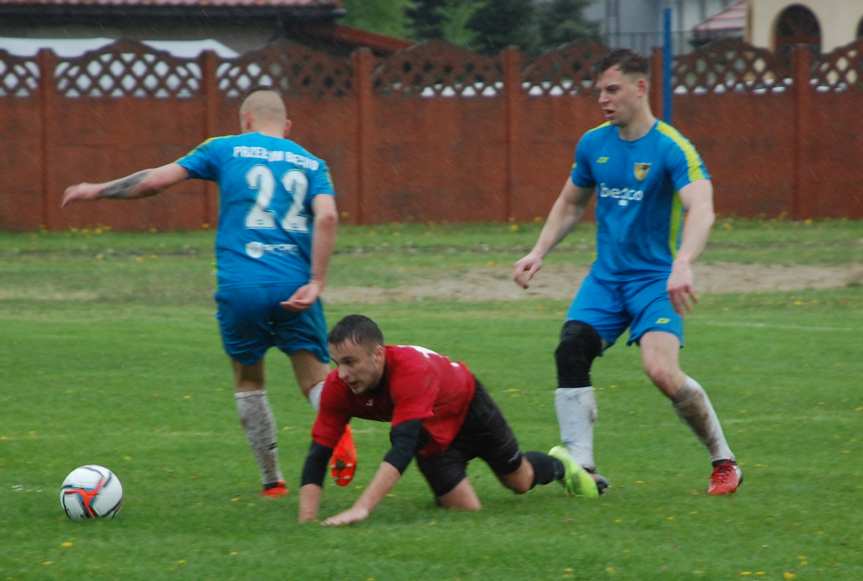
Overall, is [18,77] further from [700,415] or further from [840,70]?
[700,415]

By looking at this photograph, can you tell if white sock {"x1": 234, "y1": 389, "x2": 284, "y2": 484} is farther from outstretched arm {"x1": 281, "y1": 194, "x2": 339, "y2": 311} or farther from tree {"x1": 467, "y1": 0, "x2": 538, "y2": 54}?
tree {"x1": 467, "y1": 0, "x2": 538, "y2": 54}

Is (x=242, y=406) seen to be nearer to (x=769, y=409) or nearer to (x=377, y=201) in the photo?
(x=769, y=409)

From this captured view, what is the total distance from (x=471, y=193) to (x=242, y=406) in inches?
603

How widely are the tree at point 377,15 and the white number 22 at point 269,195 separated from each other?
120 feet

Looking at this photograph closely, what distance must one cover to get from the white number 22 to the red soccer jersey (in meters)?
0.87

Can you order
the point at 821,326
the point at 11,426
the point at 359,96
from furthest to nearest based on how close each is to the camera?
1. the point at 359,96
2. the point at 821,326
3. the point at 11,426

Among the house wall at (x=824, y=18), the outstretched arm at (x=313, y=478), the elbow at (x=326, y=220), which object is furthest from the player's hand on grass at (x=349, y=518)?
the house wall at (x=824, y=18)

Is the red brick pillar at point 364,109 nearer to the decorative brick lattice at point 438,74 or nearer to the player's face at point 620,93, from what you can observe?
the decorative brick lattice at point 438,74

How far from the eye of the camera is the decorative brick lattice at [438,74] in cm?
2184

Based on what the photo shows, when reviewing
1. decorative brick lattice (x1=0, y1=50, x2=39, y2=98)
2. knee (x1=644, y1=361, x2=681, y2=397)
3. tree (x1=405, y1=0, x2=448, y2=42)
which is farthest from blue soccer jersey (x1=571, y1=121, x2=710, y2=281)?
tree (x1=405, y1=0, x2=448, y2=42)

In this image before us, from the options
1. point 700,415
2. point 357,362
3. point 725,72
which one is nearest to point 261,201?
point 357,362

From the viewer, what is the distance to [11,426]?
9.04 m

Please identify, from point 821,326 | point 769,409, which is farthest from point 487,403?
point 821,326

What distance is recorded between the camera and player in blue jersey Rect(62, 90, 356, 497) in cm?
682
